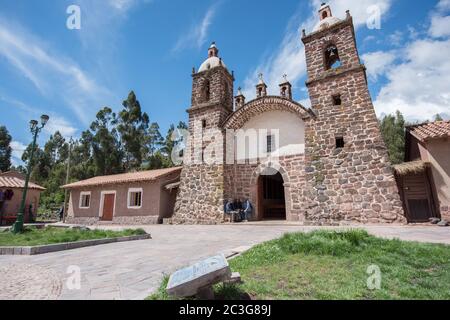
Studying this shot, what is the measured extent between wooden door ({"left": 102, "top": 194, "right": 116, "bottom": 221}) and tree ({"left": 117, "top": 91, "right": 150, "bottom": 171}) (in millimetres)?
12074

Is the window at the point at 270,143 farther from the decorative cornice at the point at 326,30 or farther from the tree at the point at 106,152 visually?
the tree at the point at 106,152

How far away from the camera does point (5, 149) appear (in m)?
40.2

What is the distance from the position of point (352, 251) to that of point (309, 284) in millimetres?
1870

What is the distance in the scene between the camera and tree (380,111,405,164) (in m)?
25.3

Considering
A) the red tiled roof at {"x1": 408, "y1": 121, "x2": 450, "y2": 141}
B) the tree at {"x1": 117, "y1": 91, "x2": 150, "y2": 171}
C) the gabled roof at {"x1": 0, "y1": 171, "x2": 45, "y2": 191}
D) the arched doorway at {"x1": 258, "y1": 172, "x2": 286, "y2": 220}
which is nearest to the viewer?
the red tiled roof at {"x1": 408, "y1": 121, "x2": 450, "y2": 141}

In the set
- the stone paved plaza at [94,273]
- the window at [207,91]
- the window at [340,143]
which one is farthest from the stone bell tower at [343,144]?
the stone paved plaza at [94,273]

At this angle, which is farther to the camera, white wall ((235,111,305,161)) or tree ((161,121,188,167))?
tree ((161,121,188,167))

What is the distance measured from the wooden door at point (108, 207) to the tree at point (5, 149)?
32.7 metres

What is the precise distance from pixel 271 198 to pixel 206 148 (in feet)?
17.8

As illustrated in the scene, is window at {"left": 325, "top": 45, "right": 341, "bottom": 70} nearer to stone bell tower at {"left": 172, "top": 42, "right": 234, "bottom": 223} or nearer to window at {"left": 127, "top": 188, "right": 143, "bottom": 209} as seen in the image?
stone bell tower at {"left": 172, "top": 42, "right": 234, "bottom": 223}

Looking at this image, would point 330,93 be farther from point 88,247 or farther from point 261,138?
point 88,247

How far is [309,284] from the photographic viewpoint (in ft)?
10.4

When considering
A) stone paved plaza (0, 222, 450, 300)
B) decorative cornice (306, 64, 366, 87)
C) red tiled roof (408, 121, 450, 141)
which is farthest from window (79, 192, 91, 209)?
red tiled roof (408, 121, 450, 141)

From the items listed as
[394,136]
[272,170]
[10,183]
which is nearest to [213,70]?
[272,170]
